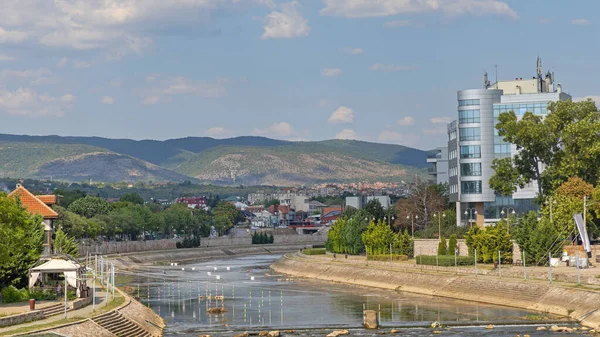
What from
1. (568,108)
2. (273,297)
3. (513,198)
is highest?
(568,108)

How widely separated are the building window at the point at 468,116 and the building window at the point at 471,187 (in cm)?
1045

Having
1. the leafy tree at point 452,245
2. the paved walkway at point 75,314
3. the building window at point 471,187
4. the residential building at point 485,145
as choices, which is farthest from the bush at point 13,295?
the building window at point 471,187

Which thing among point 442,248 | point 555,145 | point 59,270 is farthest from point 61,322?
point 555,145

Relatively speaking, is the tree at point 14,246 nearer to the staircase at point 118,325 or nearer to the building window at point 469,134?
the staircase at point 118,325

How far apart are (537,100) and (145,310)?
96.7 m

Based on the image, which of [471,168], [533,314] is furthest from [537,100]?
[533,314]

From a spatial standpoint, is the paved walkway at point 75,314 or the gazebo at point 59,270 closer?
the paved walkway at point 75,314

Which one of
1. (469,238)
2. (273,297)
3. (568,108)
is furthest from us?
(568,108)

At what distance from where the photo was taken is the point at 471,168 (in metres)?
183

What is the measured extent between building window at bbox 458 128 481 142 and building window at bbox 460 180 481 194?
745 cm

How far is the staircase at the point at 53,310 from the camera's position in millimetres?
83125

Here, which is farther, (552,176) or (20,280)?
(552,176)

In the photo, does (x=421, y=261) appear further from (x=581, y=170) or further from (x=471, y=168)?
(x=471, y=168)

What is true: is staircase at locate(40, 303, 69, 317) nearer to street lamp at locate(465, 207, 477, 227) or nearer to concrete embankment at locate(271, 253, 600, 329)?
concrete embankment at locate(271, 253, 600, 329)
